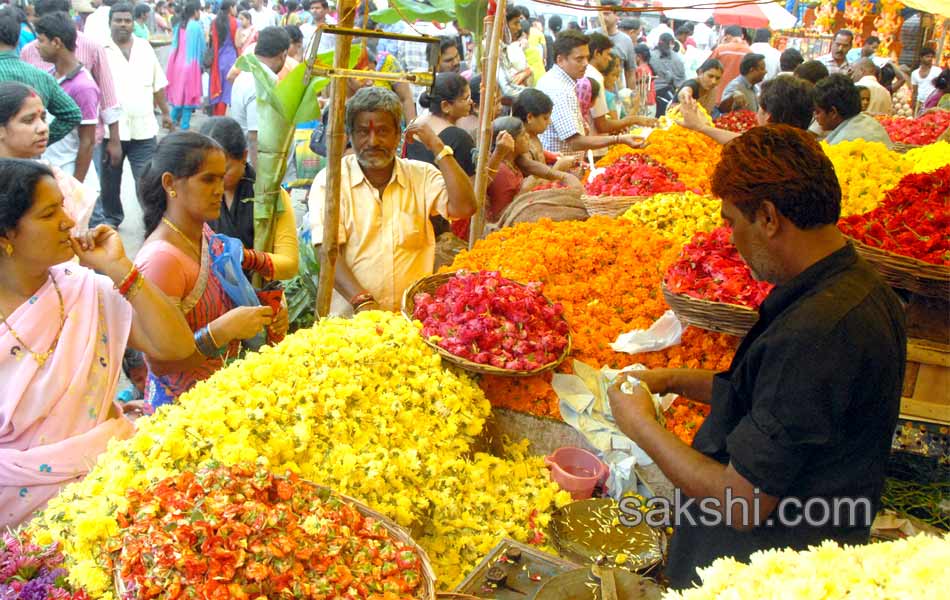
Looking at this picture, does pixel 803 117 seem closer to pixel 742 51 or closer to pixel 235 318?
pixel 235 318

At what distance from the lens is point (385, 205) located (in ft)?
13.2

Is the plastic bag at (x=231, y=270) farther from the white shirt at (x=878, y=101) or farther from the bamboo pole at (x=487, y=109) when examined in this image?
the white shirt at (x=878, y=101)

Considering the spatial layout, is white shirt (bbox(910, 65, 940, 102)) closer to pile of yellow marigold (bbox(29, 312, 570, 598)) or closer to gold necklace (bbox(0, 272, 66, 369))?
pile of yellow marigold (bbox(29, 312, 570, 598))

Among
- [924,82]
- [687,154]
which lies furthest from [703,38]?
[687,154]

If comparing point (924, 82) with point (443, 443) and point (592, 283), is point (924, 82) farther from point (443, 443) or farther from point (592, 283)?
point (443, 443)

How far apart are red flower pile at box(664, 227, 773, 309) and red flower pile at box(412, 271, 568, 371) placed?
19.2 inches

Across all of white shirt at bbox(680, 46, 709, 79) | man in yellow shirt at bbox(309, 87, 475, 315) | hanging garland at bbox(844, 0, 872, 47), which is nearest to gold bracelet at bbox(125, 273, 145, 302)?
man in yellow shirt at bbox(309, 87, 475, 315)

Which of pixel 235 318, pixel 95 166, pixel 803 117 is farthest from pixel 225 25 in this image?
pixel 235 318

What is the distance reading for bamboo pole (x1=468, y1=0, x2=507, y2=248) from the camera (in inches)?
181

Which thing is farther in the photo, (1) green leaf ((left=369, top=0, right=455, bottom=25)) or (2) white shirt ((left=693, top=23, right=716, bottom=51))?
(2) white shirt ((left=693, top=23, right=716, bottom=51))

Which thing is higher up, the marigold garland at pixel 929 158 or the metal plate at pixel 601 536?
the marigold garland at pixel 929 158

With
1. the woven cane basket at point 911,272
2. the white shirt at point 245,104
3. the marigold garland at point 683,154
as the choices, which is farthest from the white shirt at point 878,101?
the woven cane basket at point 911,272

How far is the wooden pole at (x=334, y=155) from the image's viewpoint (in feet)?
10.1

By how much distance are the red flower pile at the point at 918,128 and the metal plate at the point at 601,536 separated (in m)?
6.27
